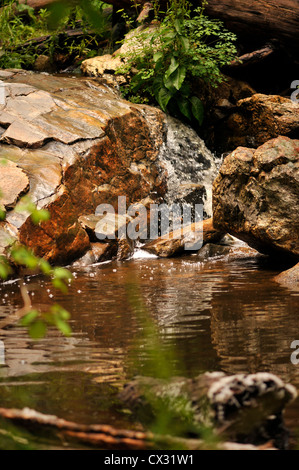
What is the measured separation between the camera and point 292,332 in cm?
429

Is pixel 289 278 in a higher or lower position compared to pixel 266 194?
lower

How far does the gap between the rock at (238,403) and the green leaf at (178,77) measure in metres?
9.20

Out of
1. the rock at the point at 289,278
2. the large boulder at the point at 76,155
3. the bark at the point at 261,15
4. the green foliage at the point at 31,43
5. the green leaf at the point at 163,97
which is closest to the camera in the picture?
the rock at the point at 289,278

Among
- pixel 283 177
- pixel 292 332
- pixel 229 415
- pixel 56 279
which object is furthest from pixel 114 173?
pixel 56 279

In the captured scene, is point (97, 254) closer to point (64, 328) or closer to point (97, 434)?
point (97, 434)

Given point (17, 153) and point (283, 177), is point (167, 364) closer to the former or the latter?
point (283, 177)

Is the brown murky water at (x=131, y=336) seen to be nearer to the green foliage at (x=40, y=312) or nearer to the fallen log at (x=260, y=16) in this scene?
the green foliage at (x=40, y=312)

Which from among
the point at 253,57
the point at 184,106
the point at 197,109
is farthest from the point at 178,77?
the point at 253,57

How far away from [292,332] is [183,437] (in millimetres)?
2481

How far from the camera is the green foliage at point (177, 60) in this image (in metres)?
10.9

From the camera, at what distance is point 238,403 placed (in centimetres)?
222

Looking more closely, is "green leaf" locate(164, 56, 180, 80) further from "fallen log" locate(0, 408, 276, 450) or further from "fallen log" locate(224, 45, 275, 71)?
"fallen log" locate(0, 408, 276, 450)

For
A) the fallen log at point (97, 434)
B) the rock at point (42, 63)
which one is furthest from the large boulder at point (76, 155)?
the fallen log at point (97, 434)

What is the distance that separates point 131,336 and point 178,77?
788 cm
